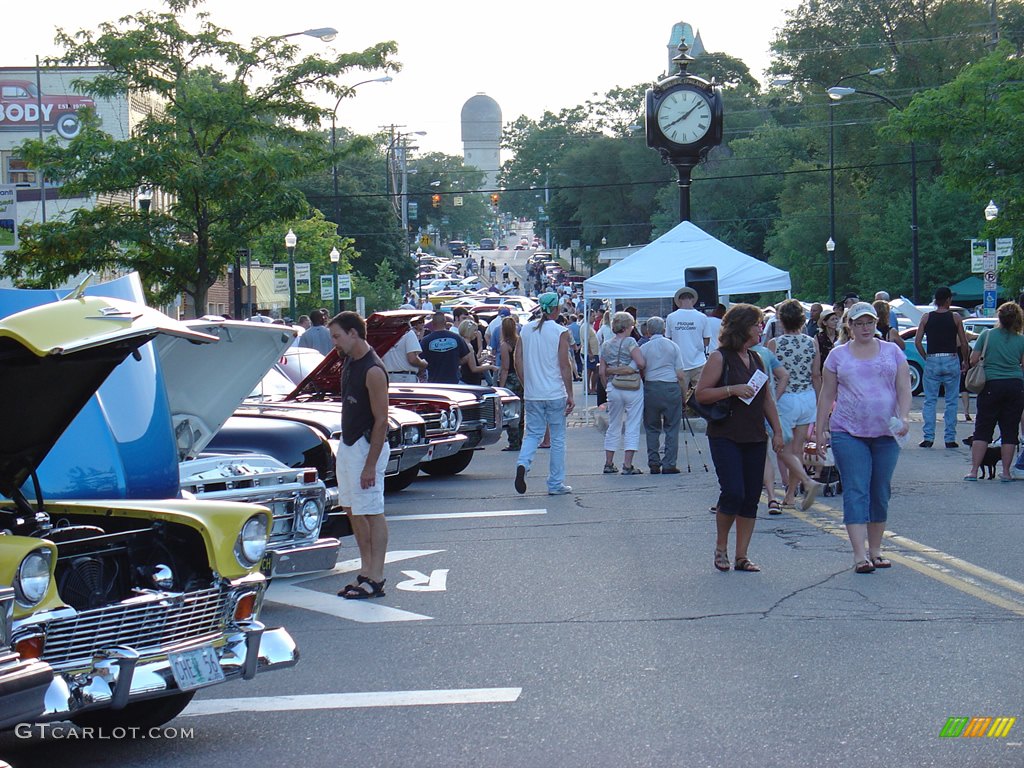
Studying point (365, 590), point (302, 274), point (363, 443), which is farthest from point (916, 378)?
point (302, 274)

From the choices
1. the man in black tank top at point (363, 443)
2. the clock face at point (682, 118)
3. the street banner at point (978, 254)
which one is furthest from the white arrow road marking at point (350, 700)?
the street banner at point (978, 254)

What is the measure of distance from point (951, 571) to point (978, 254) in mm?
26721

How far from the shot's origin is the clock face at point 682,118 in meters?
23.0

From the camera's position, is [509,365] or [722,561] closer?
[722,561]

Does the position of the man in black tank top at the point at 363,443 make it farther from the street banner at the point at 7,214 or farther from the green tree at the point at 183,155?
the green tree at the point at 183,155

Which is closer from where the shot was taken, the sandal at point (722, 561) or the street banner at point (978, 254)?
the sandal at point (722, 561)

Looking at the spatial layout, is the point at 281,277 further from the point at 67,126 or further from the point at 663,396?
the point at 663,396

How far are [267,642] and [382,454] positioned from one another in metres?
3.00

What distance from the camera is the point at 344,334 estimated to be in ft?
27.7

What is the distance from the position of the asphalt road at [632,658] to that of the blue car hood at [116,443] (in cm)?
110

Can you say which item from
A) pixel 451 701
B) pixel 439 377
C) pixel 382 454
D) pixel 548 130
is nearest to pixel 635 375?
pixel 439 377

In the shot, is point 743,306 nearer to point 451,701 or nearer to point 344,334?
point 344,334

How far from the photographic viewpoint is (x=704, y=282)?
2098 cm

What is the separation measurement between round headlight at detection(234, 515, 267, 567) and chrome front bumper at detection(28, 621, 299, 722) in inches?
10.3
